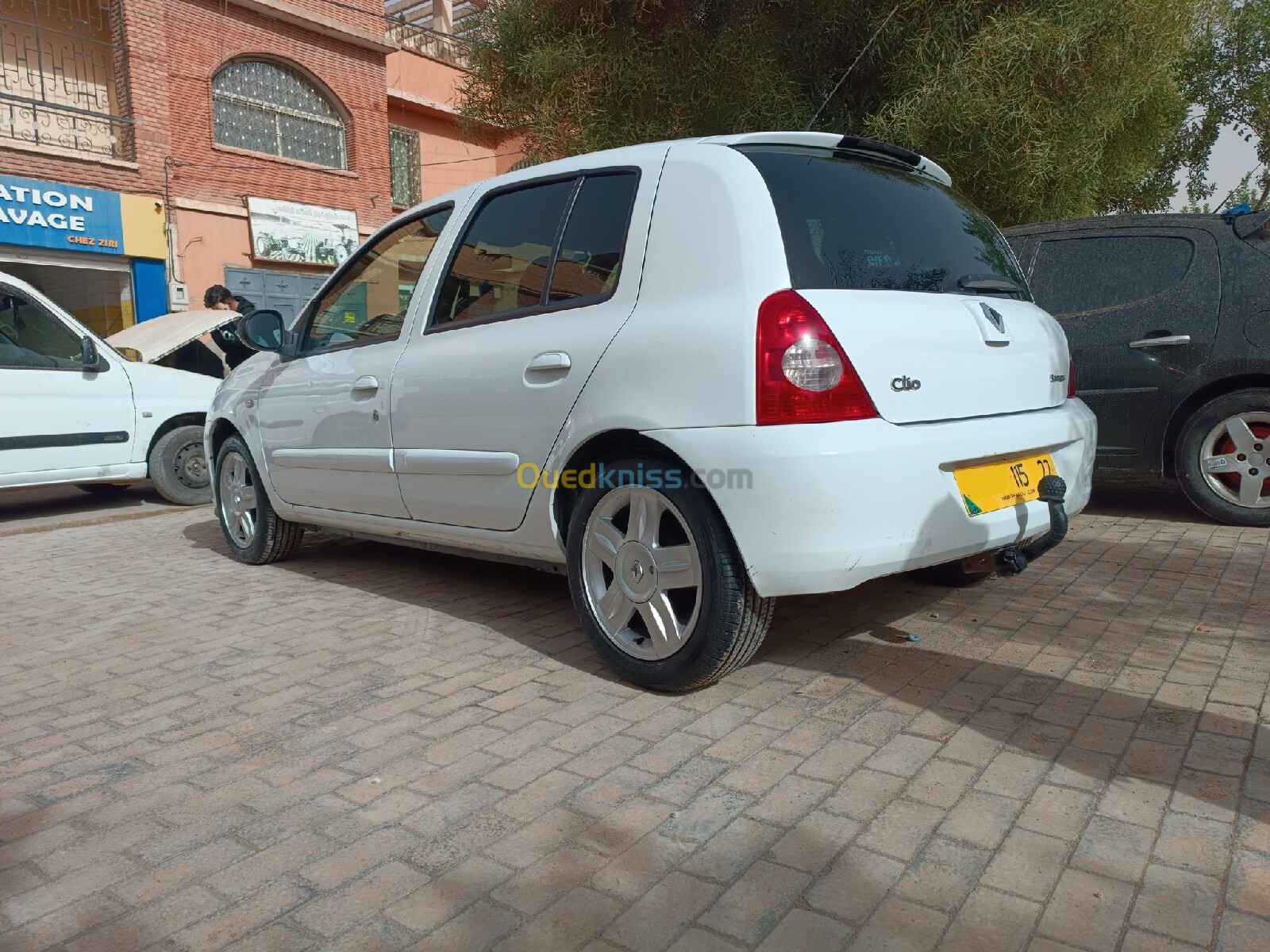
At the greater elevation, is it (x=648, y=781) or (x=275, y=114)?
(x=275, y=114)

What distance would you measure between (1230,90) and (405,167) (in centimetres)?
1593

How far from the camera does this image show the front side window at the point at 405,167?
20.1m

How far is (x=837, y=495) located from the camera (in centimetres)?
265

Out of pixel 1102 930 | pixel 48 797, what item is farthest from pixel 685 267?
pixel 48 797

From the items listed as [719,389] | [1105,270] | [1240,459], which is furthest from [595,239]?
[1240,459]

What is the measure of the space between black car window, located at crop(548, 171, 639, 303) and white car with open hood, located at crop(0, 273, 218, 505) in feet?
18.5

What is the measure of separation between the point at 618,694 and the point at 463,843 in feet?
3.22

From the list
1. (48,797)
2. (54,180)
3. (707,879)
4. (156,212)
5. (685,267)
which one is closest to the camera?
(707,879)

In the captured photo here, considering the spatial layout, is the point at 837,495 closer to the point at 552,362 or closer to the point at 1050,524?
the point at 1050,524

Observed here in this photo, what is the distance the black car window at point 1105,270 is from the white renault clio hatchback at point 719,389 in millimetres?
2521

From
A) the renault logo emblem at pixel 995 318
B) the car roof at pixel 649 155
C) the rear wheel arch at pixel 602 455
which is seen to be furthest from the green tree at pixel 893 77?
the rear wheel arch at pixel 602 455

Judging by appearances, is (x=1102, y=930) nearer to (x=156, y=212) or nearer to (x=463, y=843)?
(x=463, y=843)

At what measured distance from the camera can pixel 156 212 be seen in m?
15.0

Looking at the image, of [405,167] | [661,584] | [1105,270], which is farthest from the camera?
[405,167]
